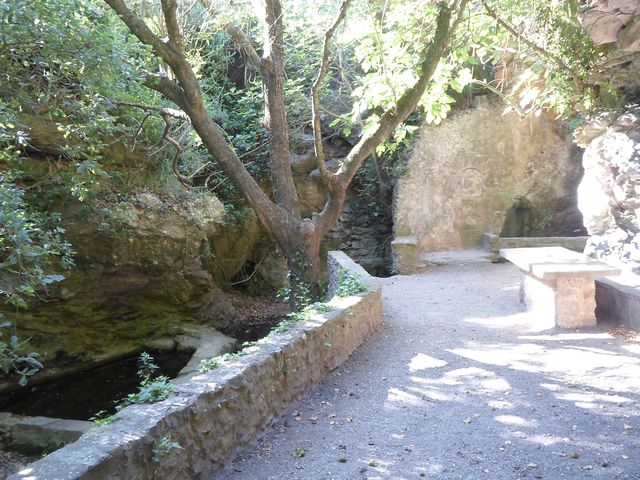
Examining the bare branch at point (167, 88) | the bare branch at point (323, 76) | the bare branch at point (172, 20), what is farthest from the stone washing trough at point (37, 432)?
the bare branch at point (172, 20)

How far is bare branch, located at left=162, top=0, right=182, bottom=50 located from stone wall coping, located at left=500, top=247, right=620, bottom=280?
512cm

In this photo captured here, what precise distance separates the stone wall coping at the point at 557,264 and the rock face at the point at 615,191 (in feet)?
2.07

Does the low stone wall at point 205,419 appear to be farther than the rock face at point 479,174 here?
No

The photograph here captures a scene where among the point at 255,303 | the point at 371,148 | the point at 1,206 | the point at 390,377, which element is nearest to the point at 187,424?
the point at 1,206

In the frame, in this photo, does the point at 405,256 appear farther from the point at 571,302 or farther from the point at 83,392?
the point at 83,392

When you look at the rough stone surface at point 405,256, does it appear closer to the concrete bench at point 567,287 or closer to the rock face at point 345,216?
the rock face at point 345,216

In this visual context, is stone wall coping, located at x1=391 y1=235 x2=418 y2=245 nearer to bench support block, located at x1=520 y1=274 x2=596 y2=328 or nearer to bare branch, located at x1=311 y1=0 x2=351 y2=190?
bare branch, located at x1=311 y1=0 x2=351 y2=190

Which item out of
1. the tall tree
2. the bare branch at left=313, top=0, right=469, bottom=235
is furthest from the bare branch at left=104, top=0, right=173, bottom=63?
the bare branch at left=313, top=0, right=469, bottom=235

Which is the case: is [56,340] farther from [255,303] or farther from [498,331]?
[498,331]

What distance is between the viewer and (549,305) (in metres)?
5.95

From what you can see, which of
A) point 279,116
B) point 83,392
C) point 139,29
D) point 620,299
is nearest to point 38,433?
point 83,392

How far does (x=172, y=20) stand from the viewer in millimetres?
6098

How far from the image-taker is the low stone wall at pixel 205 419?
86.9 inches

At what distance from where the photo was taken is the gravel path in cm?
297
